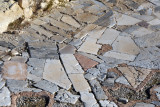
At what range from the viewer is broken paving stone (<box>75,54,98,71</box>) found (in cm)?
709

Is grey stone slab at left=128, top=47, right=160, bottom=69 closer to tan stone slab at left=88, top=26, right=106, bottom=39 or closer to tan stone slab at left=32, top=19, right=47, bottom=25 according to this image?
tan stone slab at left=88, top=26, right=106, bottom=39

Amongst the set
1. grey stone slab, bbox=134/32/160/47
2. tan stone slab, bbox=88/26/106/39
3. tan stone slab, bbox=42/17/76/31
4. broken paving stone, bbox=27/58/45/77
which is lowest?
tan stone slab, bbox=42/17/76/31

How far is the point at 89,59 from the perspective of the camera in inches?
287

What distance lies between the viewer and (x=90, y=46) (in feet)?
25.2

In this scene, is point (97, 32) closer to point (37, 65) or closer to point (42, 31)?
point (42, 31)

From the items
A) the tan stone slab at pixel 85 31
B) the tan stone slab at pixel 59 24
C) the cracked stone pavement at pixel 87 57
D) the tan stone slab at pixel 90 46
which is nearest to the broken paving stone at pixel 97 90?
the cracked stone pavement at pixel 87 57

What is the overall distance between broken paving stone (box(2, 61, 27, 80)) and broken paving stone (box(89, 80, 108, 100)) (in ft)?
4.02

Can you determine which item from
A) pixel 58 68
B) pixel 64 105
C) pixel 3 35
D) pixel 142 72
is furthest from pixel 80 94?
pixel 3 35

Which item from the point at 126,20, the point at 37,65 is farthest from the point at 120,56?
the point at 37,65

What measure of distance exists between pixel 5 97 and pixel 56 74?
1079mm

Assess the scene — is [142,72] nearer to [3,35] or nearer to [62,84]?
[62,84]

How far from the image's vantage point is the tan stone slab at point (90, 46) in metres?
7.55

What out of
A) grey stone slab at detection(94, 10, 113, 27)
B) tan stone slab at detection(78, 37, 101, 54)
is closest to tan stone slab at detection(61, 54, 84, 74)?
tan stone slab at detection(78, 37, 101, 54)

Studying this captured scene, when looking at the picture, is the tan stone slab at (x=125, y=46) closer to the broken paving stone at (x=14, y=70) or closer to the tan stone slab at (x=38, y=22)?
the tan stone slab at (x=38, y=22)
